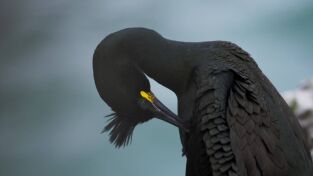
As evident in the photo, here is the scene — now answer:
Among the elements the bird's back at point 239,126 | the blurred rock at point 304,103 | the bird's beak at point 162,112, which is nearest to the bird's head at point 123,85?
the bird's beak at point 162,112

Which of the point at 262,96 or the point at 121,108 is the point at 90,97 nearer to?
the point at 121,108

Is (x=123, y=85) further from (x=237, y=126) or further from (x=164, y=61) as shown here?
(x=237, y=126)

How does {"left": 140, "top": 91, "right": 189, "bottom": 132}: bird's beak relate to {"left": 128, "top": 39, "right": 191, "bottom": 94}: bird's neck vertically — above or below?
below

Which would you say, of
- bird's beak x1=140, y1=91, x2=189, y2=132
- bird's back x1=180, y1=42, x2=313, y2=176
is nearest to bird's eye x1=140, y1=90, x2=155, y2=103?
bird's beak x1=140, y1=91, x2=189, y2=132

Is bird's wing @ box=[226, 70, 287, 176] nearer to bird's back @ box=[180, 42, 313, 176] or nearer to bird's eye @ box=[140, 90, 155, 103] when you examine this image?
bird's back @ box=[180, 42, 313, 176]

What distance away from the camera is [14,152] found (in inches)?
87.1

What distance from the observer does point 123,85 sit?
2238mm

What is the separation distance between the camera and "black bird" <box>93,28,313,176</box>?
6.26ft

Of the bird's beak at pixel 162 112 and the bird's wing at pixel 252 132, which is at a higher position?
the bird's beak at pixel 162 112

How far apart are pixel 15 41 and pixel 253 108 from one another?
0.76 meters

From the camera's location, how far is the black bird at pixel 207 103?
6.26ft

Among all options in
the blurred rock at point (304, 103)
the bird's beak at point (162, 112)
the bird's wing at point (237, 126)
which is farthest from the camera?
the blurred rock at point (304, 103)

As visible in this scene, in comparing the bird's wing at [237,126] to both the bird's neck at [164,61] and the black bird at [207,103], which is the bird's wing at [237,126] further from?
the bird's neck at [164,61]

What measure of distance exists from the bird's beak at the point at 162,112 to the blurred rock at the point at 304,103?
6.78 feet
